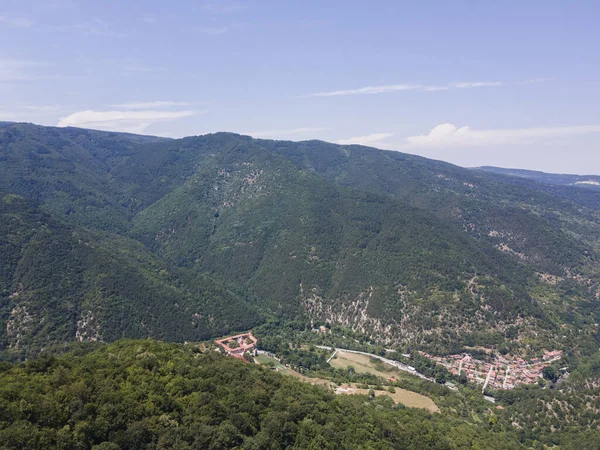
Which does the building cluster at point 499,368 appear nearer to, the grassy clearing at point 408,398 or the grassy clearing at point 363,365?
the grassy clearing at point 363,365

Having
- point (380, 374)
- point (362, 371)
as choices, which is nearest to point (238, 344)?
point (362, 371)

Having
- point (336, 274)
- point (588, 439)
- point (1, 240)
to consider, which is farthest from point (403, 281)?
point (1, 240)

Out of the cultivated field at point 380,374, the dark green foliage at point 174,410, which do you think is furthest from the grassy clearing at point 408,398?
the dark green foliage at point 174,410

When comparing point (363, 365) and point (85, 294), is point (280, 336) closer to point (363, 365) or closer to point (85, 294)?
point (363, 365)

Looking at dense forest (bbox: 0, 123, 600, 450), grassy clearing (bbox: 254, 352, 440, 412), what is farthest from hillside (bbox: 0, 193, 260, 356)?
grassy clearing (bbox: 254, 352, 440, 412)

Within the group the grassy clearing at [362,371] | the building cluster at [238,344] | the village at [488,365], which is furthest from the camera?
the building cluster at [238,344]
